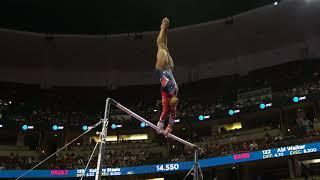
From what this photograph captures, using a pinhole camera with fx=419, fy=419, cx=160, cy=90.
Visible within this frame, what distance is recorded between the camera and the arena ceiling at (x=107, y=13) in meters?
32.0

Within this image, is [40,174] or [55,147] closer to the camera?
[40,174]

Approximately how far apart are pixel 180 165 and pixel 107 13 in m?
13.3

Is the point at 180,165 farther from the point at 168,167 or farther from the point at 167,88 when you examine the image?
the point at 167,88

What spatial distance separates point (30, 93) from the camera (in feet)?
129

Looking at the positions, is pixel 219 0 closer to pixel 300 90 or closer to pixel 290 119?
pixel 300 90

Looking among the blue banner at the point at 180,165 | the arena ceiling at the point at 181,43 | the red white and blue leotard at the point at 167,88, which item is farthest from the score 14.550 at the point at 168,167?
the red white and blue leotard at the point at 167,88

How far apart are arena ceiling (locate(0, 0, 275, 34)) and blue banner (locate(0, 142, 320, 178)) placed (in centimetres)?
1181

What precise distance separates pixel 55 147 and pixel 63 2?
45.3 ft

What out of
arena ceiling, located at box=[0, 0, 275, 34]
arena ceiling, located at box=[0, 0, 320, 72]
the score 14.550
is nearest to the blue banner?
the score 14.550

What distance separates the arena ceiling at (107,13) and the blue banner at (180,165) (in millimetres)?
11805

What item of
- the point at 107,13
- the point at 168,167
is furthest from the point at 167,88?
the point at 107,13

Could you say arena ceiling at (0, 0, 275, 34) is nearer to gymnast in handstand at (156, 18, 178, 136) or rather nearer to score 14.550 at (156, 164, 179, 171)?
score 14.550 at (156, 164, 179, 171)

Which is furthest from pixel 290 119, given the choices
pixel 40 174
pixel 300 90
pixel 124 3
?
pixel 40 174

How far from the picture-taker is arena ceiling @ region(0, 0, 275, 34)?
3198 centimetres
